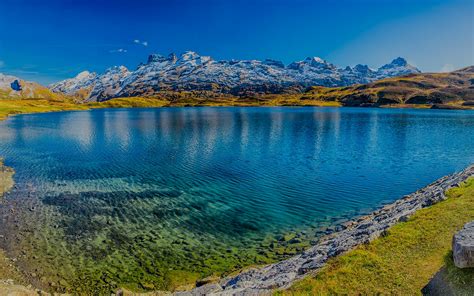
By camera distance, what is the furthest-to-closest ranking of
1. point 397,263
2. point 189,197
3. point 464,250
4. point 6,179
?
1. point 6,179
2. point 189,197
3. point 397,263
4. point 464,250

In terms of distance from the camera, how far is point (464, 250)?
12961 millimetres

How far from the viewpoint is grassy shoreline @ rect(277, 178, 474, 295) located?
14.1 m

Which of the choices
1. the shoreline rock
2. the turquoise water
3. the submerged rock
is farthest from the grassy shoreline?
the shoreline rock

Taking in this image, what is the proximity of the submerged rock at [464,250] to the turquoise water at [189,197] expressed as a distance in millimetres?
15416

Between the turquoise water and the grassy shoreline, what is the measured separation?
11.1m

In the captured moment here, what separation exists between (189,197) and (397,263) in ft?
101

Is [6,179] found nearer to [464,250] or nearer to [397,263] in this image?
[397,263]

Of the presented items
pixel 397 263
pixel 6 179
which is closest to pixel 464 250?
pixel 397 263

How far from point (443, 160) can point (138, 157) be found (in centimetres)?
6820

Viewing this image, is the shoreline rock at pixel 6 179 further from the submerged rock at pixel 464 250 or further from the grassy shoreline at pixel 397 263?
the submerged rock at pixel 464 250

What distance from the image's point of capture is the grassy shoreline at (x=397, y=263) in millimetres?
14086

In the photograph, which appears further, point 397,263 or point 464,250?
point 397,263

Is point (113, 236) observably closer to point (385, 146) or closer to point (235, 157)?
point (235, 157)

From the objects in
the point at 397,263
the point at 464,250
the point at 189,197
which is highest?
the point at 464,250
